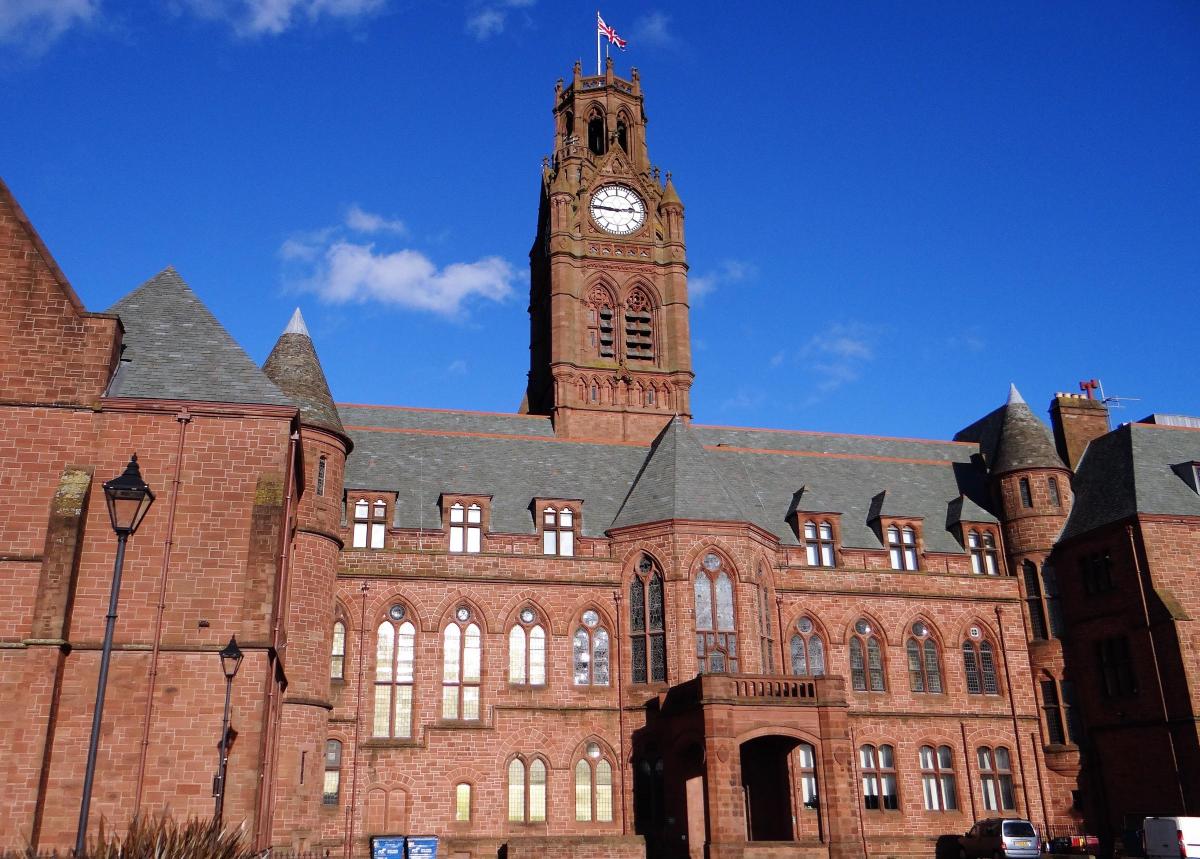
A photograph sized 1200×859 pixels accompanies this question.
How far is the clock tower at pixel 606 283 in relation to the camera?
48.7 m

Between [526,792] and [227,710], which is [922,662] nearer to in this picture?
[526,792]

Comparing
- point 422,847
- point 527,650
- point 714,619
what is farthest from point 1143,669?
point 422,847

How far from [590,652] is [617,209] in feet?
87.5

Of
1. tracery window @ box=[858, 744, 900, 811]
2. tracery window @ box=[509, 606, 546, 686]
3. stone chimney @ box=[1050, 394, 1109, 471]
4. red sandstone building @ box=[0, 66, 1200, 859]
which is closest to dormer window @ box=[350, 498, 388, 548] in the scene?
red sandstone building @ box=[0, 66, 1200, 859]

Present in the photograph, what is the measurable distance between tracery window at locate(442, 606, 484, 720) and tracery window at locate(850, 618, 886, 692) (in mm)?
12806

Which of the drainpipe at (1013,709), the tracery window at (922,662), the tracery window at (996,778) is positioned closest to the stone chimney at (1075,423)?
the drainpipe at (1013,709)

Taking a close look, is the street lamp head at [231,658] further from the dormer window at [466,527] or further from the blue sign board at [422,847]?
the dormer window at [466,527]

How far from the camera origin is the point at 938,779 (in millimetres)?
35688

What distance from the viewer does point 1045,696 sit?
124 ft

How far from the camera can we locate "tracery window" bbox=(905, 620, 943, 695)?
3706 cm

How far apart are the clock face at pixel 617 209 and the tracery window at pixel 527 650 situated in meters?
24.5

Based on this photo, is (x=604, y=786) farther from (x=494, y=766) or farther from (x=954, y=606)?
(x=954, y=606)

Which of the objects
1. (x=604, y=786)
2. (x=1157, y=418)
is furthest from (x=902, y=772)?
(x=1157, y=418)

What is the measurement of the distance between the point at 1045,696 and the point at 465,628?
66.9 feet
